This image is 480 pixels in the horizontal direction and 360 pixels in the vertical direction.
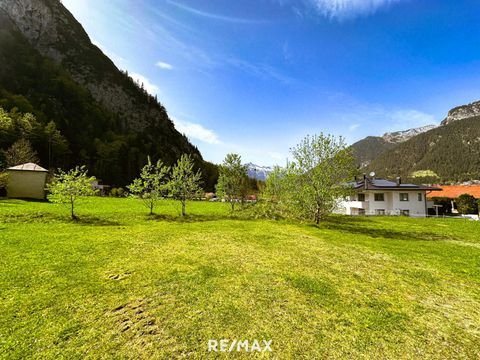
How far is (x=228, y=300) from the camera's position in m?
5.90

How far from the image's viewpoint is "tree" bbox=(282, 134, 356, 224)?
1967 cm

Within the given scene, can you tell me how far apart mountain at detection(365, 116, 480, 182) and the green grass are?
547ft

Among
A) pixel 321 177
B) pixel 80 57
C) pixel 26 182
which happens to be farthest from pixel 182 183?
pixel 80 57

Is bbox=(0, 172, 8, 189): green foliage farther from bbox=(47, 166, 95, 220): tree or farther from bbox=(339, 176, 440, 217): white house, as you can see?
bbox=(339, 176, 440, 217): white house

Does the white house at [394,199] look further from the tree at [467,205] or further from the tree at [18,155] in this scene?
the tree at [18,155]

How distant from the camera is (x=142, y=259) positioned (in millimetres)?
8930

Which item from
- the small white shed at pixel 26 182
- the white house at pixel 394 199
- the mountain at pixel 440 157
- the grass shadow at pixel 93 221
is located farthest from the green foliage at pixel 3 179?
the mountain at pixel 440 157

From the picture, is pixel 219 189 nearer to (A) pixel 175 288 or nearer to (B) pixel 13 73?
(A) pixel 175 288

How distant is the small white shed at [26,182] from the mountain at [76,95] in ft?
167

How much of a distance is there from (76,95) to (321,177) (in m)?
120

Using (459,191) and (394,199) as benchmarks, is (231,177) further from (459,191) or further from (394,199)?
(459,191)

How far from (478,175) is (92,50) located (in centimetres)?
22115

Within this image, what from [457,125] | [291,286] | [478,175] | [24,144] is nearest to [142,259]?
[291,286]

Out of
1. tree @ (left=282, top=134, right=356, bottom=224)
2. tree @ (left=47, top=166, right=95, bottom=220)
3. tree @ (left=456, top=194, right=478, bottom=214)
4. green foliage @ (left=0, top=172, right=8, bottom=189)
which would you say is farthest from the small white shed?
tree @ (left=456, top=194, right=478, bottom=214)
